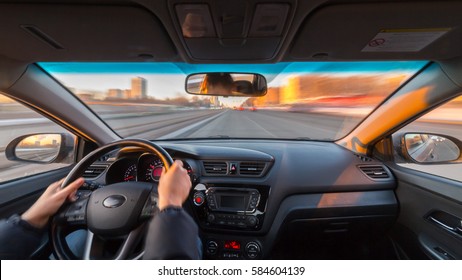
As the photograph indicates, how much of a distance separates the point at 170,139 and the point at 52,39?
2.07 m

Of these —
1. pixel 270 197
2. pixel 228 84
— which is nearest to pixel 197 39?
pixel 228 84

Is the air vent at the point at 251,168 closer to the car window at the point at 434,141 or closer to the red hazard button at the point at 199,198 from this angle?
the red hazard button at the point at 199,198

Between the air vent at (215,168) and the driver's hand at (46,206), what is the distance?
61.4 inches

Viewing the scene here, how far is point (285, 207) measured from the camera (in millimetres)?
3215

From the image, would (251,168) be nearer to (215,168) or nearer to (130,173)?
(215,168)

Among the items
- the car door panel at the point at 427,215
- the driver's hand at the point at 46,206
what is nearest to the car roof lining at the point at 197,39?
the driver's hand at the point at 46,206

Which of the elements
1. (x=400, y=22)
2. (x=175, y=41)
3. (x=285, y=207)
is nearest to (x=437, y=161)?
(x=285, y=207)

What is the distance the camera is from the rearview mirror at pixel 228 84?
2.88 m

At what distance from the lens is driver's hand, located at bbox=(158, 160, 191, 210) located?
1.54 m

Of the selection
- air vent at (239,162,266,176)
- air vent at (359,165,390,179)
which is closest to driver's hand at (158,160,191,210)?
air vent at (239,162,266,176)

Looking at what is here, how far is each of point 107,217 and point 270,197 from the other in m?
1.73

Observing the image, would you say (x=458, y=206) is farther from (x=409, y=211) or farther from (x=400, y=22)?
(x=400, y=22)

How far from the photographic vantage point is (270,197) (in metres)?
3.20

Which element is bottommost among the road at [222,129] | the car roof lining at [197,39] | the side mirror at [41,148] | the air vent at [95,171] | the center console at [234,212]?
the center console at [234,212]
